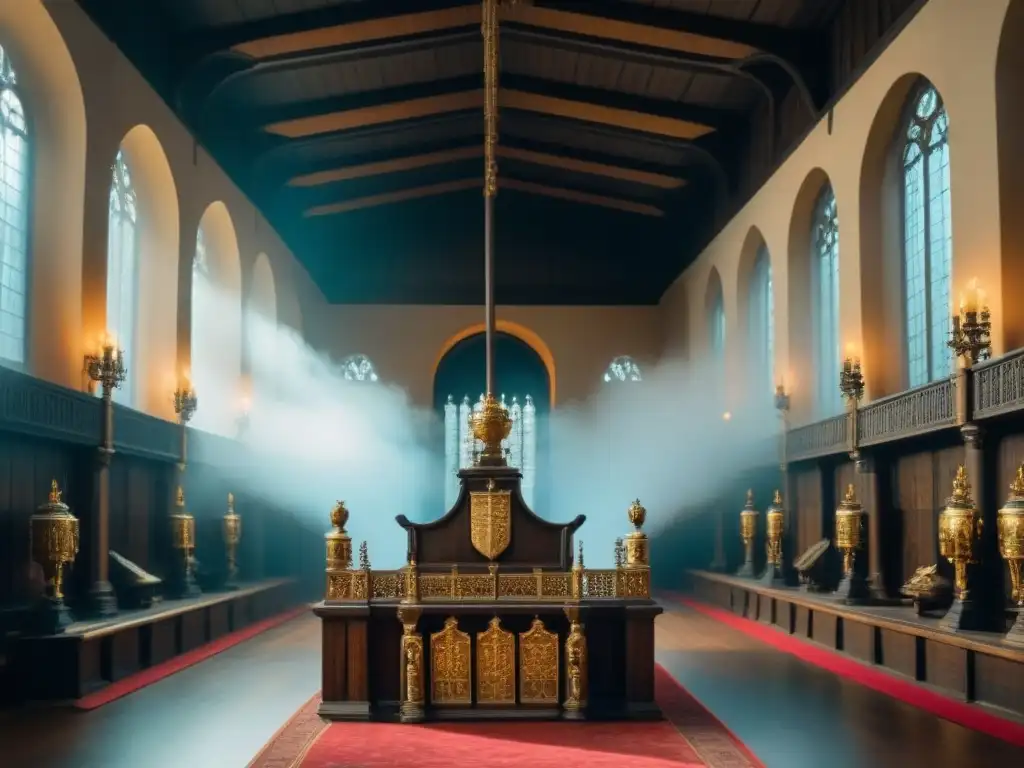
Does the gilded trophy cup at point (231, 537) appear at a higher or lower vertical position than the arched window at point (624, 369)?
lower

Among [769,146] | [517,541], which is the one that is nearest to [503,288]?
[769,146]

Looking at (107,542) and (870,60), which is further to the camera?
(870,60)

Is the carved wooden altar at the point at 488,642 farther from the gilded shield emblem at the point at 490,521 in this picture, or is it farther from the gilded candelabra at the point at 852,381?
the gilded candelabra at the point at 852,381

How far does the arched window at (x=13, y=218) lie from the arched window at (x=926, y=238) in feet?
33.4

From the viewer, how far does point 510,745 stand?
8508 mm

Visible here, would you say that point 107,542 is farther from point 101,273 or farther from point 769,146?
point 769,146

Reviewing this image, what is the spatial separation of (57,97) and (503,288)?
54.5 ft

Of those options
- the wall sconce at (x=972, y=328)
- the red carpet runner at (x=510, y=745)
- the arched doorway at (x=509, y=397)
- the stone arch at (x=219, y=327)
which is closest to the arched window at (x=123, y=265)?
the stone arch at (x=219, y=327)

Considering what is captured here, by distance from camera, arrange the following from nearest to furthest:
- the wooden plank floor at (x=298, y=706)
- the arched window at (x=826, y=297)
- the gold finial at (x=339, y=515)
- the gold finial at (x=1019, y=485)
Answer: the wooden plank floor at (x=298, y=706) → the gold finial at (x=1019, y=485) → the gold finial at (x=339, y=515) → the arched window at (x=826, y=297)

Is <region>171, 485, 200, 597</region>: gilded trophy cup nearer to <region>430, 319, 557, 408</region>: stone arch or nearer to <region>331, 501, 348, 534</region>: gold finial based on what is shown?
<region>331, 501, 348, 534</region>: gold finial

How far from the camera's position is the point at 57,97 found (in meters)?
13.4

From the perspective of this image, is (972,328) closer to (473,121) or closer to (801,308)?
(801,308)

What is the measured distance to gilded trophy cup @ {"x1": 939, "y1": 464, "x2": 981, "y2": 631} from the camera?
429 inches

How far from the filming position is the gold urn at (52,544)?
1126 cm
